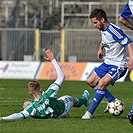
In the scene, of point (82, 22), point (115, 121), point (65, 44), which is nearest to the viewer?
point (115, 121)

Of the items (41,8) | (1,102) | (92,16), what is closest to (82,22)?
(41,8)

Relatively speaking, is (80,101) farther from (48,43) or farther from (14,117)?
(48,43)

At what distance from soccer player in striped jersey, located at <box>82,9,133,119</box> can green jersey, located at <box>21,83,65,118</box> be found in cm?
60

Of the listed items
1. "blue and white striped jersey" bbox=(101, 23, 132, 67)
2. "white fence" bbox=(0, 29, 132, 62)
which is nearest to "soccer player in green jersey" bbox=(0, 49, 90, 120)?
"blue and white striped jersey" bbox=(101, 23, 132, 67)

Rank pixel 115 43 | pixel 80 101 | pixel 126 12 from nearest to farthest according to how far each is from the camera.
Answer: pixel 126 12 → pixel 115 43 → pixel 80 101

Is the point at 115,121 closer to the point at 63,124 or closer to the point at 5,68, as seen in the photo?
the point at 63,124

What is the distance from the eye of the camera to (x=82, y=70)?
2745 centimetres

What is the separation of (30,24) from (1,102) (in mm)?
21988

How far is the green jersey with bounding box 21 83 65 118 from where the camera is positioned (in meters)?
10.5

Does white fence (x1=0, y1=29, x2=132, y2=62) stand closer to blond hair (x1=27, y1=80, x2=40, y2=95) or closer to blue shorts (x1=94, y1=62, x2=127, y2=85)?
blue shorts (x1=94, y1=62, x2=127, y2=85)

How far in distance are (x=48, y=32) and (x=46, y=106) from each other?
803 inches

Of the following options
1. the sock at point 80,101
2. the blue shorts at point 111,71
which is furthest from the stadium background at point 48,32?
→ the sock at point 80,101

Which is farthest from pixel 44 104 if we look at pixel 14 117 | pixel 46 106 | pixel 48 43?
pixel 48 43

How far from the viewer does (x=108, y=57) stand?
1155 centimetres
